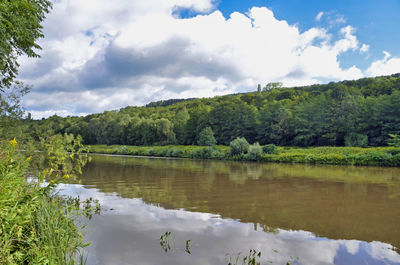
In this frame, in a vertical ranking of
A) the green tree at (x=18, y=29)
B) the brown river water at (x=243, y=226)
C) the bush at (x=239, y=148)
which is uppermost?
the green tree at (x=18, y=29)

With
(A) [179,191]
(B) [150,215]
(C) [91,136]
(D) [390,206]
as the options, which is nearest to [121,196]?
(A) [179,191]

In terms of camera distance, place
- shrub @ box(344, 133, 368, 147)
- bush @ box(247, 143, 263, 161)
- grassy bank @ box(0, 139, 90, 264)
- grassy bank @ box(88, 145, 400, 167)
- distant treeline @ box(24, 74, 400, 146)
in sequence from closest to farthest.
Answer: grassy bank @ box(0, 139, 90, 264)
grassy bank @ box(88, 145, 400, 167)
bush @ box(247, 143, 263, 161)
shrub @ box(344, 133, 368, 147)
distant treeline @ box(24, 74, 400, 146)

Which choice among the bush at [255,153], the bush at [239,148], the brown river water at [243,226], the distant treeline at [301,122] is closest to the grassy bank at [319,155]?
the bush at [255,153]

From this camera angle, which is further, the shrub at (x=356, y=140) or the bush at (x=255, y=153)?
the shrub at (x=356, y=140)

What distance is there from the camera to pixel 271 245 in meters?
6.27

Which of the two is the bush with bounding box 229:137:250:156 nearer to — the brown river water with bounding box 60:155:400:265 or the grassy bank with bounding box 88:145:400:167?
the grassy bank with bounding box 88:145:400:167

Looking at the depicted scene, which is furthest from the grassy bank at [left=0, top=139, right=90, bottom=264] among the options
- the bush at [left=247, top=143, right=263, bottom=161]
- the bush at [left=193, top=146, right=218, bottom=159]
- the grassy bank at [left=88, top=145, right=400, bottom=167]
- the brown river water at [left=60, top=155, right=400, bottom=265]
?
the bush at [left=193, top=146, right=218, bottom=159]

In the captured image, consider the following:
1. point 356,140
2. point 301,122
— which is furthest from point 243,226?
point 301,122

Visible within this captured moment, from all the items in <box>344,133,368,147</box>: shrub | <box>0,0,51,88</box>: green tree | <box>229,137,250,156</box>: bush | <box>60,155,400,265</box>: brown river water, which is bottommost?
<box>60,155,400,265</box>: brown river water

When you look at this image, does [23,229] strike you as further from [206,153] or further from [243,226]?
[206,153]

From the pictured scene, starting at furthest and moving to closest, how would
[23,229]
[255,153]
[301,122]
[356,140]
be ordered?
1. [301,122]
2. [356,140]
3. [255,153]
4. [23,229]

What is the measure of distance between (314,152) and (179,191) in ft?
86.4

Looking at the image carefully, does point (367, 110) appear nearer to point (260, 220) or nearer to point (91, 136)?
point (260, 220)

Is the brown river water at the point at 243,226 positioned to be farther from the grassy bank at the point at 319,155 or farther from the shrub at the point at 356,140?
the shrub at the point at 356,140
